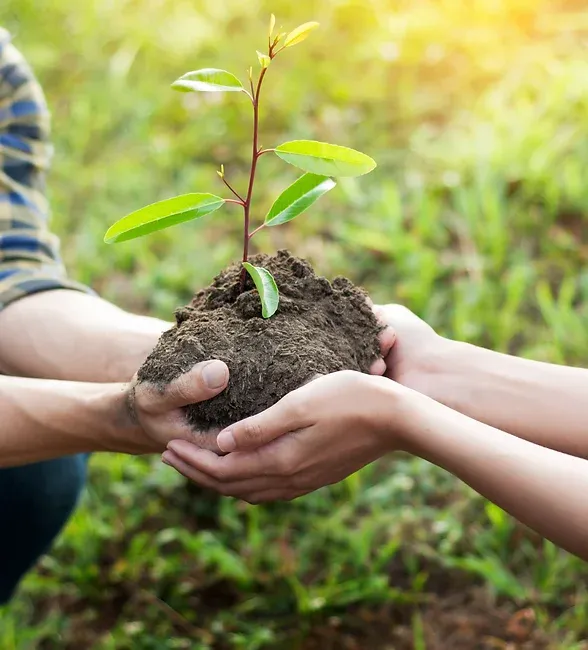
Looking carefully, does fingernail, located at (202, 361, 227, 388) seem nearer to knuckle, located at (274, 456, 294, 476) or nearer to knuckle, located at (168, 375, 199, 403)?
knuckle, located at (168, 375, 199, 403)

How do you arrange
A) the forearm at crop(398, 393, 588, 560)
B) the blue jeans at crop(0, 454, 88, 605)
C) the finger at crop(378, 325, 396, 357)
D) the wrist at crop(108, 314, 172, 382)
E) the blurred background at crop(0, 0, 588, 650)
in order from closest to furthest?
the forearm at crop(398, 393, 588, 560)
the finger at crop(378, 325, 396, 357)
the wrist at crop(108, 314, 172, 382)
the blue jeans at crop(0, 454, 88, 605)
the blurred background at crop(0, 0, 588, 650)

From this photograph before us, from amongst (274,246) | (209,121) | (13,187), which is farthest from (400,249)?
(13,187)

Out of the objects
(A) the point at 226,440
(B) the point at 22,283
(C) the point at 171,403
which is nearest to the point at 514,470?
(A) the point at 226,440

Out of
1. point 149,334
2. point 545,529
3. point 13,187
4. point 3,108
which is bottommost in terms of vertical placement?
point 545,529

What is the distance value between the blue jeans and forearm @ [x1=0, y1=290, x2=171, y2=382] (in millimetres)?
270

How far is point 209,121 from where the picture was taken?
A: 3.49 m

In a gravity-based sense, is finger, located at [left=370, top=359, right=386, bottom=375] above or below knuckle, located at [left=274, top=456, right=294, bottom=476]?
above

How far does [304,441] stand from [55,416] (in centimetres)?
47

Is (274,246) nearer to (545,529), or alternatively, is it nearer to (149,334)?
(149,334)

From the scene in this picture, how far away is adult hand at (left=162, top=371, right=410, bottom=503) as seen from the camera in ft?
4.37

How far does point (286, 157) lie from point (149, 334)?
0.53 metres

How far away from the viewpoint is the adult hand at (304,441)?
1.33 meters

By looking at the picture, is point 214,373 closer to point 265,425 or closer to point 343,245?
point 265,425

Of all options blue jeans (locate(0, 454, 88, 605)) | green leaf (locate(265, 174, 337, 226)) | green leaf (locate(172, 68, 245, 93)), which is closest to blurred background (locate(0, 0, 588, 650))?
blue jeans (locate(0, 454, 88, 605))
